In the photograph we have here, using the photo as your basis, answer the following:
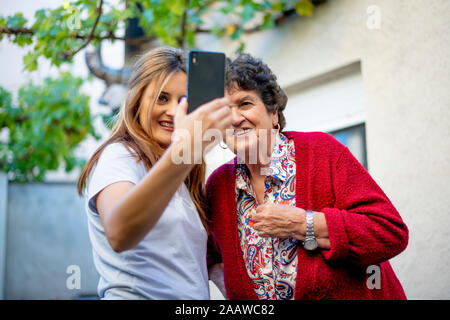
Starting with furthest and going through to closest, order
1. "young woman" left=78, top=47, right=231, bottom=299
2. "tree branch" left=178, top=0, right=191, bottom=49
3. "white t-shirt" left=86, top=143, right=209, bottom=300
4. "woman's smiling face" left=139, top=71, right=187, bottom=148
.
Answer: "tree branch" left=178, top=0, right=191, bottom=49 → "woman's smiling face" left=139, top=71, right=187, bottom=148 → "white t-shirt" left=86, top=143, right=209, bottom=300 → "young woman" left=78, top=47, right=231, bottom=299

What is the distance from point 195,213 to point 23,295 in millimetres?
7354

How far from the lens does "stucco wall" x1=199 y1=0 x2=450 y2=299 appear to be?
2.80 meters

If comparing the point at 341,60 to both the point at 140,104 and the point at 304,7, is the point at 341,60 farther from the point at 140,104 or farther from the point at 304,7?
the point at 140,104

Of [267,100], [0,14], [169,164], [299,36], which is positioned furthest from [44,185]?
[169,164]

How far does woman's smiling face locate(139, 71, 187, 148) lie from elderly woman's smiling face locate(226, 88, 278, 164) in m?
0.35

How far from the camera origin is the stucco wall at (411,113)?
2801mm

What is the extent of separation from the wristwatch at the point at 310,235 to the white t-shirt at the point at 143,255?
1.44 feet

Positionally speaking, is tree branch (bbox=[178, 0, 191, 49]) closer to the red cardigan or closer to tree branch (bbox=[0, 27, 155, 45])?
tree branch (bbox=[0, 27, 155, 45])

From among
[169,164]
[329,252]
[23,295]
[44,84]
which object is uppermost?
[44,84]

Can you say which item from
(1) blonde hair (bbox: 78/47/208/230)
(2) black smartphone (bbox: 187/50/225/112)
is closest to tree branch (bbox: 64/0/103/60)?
(1) blonde hair (bbox: 78/47/208/230)

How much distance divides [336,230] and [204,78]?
2.58 ft

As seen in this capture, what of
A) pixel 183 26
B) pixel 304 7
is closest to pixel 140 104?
pixel 304 7
